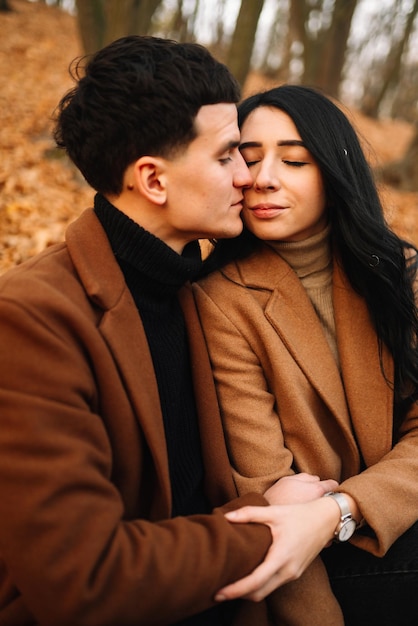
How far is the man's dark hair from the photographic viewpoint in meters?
1.91

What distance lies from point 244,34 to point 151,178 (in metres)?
5.29

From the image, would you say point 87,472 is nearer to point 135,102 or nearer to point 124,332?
point 124,332

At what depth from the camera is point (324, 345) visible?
8.04 ft

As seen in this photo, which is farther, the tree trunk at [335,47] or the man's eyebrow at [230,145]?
the tree trunk at [335,47]

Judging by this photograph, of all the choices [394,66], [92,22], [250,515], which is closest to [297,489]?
[250,515]

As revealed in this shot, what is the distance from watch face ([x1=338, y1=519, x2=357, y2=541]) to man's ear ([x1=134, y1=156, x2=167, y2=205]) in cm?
134

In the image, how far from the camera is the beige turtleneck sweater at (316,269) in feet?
8.37

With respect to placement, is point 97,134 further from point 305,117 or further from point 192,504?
point 192,504

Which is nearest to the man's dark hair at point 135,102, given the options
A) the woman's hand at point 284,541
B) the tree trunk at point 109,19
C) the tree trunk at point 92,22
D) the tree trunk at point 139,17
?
the woman's hand at point 284,541

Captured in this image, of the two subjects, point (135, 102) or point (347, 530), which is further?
point (347, 530)

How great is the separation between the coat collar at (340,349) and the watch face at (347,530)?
0.38m

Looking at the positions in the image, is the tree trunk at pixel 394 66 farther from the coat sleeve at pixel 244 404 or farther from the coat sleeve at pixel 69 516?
the coat sleeve at pixel 69 516

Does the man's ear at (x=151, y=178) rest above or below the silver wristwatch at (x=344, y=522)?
above

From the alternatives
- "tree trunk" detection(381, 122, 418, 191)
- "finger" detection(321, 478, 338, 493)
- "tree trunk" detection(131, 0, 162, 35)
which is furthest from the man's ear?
"tree trunk" detection(381, 122, 418, 191)
